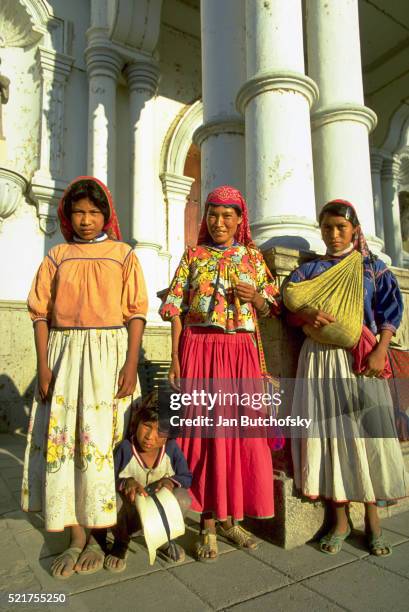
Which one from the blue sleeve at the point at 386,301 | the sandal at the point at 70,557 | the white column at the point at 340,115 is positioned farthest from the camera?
the white column at the point at 340,115

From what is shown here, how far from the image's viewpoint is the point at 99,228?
225 centimetres

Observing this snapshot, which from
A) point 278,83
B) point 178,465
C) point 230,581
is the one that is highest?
point 278,83

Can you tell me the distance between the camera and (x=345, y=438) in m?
2.28

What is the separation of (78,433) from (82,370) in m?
0.30

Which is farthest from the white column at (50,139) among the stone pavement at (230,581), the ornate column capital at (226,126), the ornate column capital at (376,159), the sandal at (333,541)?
the ornate column capital at (376,159)

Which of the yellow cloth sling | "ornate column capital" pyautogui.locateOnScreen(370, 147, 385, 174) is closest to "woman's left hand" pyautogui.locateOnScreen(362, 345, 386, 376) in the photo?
the yellow cloth sling

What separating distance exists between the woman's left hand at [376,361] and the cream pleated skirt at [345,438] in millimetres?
81

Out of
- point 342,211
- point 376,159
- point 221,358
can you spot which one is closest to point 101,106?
point 342,211

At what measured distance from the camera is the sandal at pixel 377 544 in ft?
6.92

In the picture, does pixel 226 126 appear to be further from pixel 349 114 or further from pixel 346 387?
pixel 346 387

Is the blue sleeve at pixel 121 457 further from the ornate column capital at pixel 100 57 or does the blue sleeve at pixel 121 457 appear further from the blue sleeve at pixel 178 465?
the ornate column capital at pixel 100 57

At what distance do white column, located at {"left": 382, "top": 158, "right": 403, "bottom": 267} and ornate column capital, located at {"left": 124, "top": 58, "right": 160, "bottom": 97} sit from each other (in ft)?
18.4

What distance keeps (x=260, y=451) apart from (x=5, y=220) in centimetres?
536

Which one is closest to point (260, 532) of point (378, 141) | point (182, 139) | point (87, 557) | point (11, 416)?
point (87, 557)
